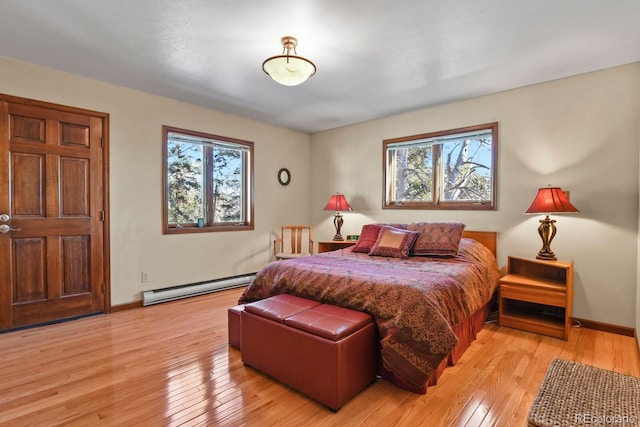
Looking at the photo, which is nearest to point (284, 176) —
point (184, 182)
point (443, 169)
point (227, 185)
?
point (227, 185)

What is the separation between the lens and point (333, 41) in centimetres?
249

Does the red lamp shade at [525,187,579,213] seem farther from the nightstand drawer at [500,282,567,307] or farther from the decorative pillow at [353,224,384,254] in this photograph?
the decorative pillow at [353,224,384,254]

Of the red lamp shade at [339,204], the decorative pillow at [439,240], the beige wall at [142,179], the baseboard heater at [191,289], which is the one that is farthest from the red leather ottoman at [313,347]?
the red lamp shade at [339,204]

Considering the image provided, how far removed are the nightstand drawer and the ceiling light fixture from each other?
262cm

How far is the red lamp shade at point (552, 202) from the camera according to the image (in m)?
2.83

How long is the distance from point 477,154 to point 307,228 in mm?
2774

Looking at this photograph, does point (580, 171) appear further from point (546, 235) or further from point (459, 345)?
point (459, 345)

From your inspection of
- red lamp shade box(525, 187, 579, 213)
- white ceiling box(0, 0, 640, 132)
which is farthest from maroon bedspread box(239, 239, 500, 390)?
white ceiling box(0, 0, 640, 132)

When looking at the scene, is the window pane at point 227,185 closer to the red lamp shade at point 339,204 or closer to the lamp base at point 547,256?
the red lamp shade at point 339,204

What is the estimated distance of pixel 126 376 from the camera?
2133mm

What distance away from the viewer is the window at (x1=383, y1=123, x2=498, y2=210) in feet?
12.2

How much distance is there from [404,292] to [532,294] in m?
1.62

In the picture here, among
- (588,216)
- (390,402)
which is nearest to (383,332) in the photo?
(390,402)

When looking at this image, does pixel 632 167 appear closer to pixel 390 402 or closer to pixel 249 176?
pixel 390 402
